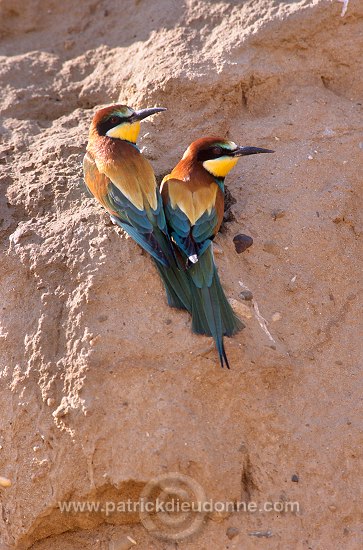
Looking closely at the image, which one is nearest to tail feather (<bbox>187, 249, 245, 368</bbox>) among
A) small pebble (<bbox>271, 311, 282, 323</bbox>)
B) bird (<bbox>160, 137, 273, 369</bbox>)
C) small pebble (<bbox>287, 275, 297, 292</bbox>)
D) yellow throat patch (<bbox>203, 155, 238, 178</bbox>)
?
bird (<bbox>160, 137, 273, 369</bbox>)

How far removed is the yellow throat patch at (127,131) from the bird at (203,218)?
0.20 m

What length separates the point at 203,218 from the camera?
249cm

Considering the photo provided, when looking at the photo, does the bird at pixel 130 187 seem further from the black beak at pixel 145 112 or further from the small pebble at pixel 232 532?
the small pebble at pixel 232 532

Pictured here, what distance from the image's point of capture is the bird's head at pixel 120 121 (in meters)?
2.73

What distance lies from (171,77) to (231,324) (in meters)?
1.06

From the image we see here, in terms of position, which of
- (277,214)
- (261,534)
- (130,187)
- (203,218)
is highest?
(130,187)

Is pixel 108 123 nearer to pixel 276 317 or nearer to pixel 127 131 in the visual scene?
pixel 127 131

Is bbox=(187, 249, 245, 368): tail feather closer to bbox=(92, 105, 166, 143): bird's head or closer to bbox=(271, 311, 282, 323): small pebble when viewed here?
bbox=(271, 311, 282, 323): small pebble

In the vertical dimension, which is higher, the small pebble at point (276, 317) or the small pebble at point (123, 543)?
the small pebble at point (276, 317)

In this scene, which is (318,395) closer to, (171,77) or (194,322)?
(194,322)

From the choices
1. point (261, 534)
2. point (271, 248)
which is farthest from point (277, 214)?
point (261, 534)

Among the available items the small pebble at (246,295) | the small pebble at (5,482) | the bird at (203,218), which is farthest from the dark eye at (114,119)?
the small pebble at (5,482)

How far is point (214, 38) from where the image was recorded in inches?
119

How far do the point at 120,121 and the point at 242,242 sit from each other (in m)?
0.62
